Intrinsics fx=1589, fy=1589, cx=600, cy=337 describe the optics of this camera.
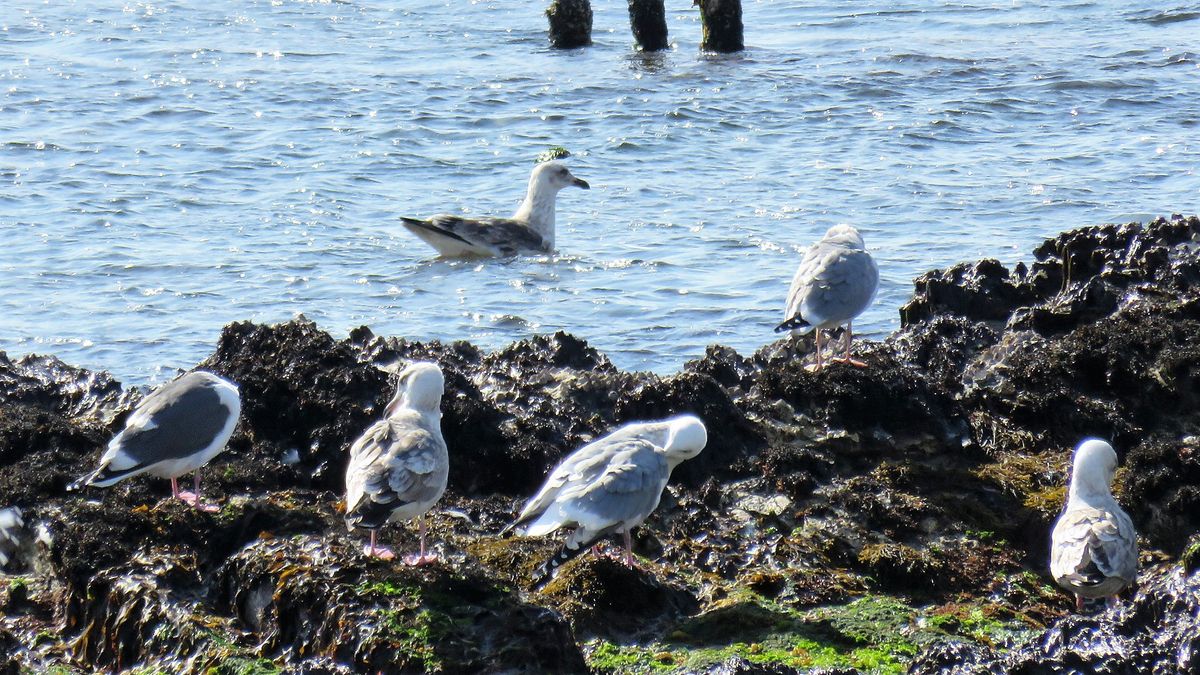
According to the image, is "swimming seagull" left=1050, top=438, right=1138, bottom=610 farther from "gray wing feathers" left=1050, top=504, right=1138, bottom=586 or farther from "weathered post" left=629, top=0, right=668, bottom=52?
"weathered post" left=629, top=0, right=668, bottom=52

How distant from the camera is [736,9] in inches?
843

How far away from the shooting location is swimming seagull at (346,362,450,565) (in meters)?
5.23

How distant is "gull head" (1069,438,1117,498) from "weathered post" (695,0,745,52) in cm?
1607

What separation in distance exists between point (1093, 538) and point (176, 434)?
132 inches

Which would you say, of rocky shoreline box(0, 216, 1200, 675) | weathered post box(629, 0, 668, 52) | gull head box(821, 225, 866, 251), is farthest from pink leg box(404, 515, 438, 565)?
weathered post box(629, 0, 668, 52)

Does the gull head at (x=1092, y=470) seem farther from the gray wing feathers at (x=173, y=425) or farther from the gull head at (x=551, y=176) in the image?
the gull head at (x=551, y=176)

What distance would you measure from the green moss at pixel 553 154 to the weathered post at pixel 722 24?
586cm

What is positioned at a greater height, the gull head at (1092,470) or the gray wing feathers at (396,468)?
the gray wing feathers at (396,468)

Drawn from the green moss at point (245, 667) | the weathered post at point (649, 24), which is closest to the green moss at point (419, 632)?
the green moss at point (245, 667)

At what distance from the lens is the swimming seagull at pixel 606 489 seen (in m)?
5.30

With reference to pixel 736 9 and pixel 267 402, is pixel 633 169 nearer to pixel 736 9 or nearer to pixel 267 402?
pixel 736 9

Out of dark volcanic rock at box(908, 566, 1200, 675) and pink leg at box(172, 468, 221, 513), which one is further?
pink leg at box(172, 468, 221, 513)

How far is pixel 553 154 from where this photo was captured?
53.1 ft

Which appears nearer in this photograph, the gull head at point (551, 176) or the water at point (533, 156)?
the water at point (533, 156)
